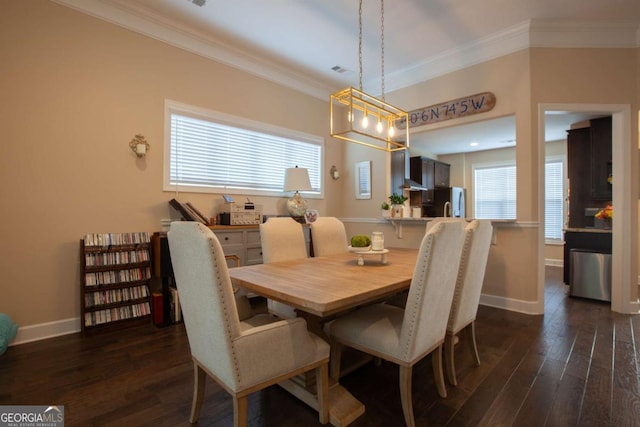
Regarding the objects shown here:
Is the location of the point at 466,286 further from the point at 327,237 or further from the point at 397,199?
the point at 397,199

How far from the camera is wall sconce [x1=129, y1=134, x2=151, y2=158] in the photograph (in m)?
3.04

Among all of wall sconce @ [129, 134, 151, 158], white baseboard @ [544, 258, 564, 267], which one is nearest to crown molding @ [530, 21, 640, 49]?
white baseboard @ [544, 258, 564, 267]

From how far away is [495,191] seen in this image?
6.66 m

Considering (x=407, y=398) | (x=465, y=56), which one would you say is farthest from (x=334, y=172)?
(x=407, y=398)

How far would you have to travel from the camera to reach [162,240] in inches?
117

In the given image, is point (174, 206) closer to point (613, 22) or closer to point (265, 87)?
point (265, 87)

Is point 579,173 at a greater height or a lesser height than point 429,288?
greater

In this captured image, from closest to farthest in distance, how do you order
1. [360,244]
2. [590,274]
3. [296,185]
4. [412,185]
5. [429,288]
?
[429,288] → [360,244] → [590,274] → [296,185] → [412,185]

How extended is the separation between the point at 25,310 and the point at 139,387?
59.5 inches

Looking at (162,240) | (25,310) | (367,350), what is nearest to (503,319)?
(367,350)

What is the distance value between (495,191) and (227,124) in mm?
5780

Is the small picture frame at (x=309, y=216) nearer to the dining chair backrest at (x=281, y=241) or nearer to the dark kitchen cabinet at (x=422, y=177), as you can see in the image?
the dining chair backrest at (x=281, y=241)

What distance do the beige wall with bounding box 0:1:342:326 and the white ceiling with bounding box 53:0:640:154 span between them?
0.93ft

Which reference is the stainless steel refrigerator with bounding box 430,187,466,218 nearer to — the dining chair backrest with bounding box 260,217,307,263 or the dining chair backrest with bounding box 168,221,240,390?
the dining chair backrest with bounding box 260,217,307,263
